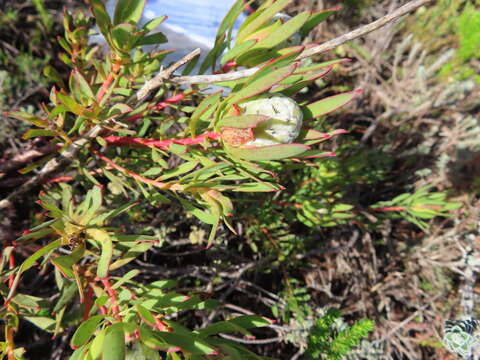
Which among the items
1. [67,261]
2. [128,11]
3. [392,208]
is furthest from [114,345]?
[392,208]

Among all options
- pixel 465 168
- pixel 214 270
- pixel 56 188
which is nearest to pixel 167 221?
pixel 214 270

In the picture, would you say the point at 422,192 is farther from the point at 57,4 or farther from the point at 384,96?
the point at 57,4

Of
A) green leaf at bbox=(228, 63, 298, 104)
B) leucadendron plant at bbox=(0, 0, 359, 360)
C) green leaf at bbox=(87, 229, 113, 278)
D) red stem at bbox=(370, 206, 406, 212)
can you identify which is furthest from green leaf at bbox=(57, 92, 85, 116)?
red stem at bbox=(370, 206, 406, 212)

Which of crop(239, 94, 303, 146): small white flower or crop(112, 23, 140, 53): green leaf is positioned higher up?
crop(112, 23, 140, 53): green leaf

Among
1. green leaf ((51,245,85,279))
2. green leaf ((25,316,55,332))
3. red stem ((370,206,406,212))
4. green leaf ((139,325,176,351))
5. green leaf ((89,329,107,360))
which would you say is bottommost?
red stem ((370,206,406,212))

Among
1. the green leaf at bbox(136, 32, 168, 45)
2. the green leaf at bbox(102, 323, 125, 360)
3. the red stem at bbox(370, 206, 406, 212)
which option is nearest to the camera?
the green leaf at bbox(102, 323, 125, 360)

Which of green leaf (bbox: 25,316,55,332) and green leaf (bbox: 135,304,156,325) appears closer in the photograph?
green leaf (bbox: 135,304,156,325)

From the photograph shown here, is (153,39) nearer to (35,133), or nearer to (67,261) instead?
(35,133)

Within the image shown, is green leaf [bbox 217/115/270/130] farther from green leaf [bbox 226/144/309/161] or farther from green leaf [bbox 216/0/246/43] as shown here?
green leaf [bbox 216/0/246/43]
